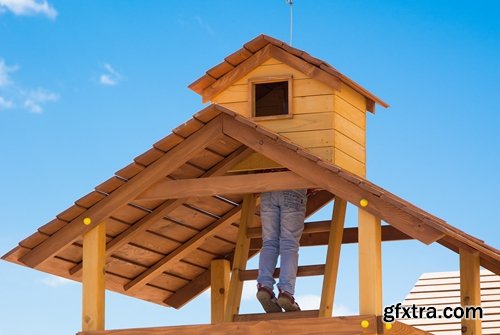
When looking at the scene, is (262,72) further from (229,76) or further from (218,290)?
(218,290)

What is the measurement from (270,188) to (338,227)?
1.02 metres

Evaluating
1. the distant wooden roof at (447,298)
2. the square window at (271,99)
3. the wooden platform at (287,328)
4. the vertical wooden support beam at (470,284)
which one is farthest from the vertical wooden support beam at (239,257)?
the distant wooden roof at (447,298)

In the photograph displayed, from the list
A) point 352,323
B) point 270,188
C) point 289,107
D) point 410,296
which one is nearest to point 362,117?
point 289,107

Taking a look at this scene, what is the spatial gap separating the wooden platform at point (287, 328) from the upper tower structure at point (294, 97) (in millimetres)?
1935

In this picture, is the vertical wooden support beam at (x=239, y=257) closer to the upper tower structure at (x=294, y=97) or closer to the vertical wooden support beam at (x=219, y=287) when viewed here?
the upper tower structure at (x=294, y=97)

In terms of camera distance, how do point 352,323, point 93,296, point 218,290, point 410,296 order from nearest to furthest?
point 352,323
point 93,296
point 218,290
point 410,296

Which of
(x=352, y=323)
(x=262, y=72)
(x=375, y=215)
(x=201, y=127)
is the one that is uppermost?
(x=262, y=72)

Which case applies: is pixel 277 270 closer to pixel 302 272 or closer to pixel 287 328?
pixel 302 272

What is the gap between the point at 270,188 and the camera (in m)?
13.2

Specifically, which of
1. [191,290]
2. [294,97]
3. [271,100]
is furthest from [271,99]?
[191,290]

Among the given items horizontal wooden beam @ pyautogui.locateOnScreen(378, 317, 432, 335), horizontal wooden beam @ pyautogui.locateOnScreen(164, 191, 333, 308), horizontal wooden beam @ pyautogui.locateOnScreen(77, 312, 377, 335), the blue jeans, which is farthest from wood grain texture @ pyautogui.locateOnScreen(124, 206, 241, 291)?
horizontal wooden beam @ pyautogui.locateOnScreen(378, 317, 432, 335)

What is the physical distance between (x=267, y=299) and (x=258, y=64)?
2.65 m

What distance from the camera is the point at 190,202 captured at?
1462 centimetres

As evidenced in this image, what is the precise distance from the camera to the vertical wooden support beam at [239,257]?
45.3 feet
